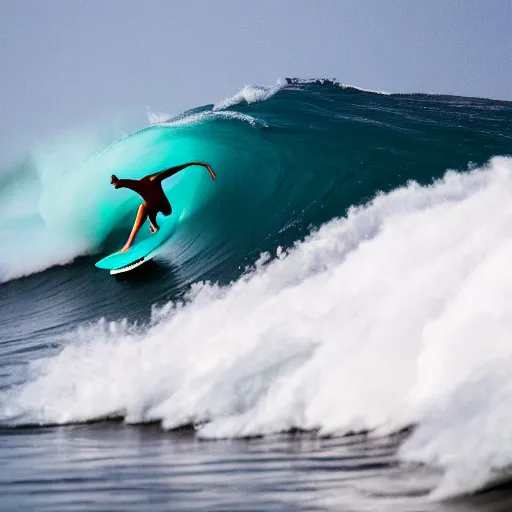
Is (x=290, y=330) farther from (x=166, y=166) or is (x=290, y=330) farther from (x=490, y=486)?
(x=166, y=166)

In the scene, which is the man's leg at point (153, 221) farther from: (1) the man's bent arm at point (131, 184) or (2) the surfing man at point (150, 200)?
(1) the man's bent arm at point (131, 184)

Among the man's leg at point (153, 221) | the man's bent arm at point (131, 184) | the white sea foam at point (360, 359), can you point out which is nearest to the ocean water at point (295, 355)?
the white sea foam at point (360, 359)

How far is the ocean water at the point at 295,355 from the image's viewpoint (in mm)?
2494

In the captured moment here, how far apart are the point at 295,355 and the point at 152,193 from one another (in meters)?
5.46

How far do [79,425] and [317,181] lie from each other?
16.4 ft

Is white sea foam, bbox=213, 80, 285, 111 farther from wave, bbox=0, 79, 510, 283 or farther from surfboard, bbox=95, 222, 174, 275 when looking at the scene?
surfboard, bbox=95, 222, 174, 275

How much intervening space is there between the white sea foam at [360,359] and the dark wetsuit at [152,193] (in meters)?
3.79

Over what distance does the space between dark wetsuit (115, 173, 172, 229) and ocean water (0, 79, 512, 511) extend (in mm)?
359

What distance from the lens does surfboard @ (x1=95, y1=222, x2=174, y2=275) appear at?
27.5 feet

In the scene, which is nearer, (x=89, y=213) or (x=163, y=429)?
(x=163, y=429)

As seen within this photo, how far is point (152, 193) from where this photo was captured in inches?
348

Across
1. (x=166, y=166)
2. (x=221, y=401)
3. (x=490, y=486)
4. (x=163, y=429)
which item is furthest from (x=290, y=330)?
(x=166, y=166)

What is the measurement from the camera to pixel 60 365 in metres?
4.99

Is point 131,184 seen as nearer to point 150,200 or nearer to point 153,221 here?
point 150,200
